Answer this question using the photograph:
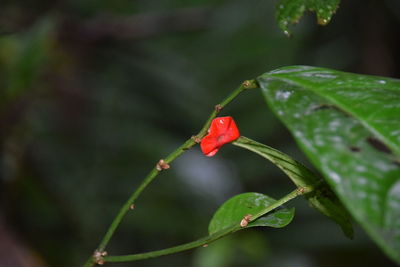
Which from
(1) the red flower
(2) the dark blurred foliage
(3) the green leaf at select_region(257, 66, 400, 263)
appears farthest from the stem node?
(2) the dark blurred foliage

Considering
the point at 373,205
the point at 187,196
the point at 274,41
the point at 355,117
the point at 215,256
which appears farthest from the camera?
the point at 274,41

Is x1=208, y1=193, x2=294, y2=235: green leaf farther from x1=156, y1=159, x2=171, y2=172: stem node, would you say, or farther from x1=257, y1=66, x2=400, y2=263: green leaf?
x1=257, y1=66, x2=400, y2=263: green leaf

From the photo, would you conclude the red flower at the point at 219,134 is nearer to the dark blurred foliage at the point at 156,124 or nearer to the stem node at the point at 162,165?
the stem node at the point at 162,165

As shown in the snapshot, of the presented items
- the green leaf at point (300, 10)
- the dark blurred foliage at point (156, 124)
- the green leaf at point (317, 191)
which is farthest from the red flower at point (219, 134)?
the dark blurred foliage at point (156, 124)

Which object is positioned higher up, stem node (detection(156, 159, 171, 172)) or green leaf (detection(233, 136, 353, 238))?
stem node (detection(156, 159, 171, 172))

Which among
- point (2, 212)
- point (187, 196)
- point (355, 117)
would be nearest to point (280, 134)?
point (187, 196)

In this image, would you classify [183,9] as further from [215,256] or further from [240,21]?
[215,256]
